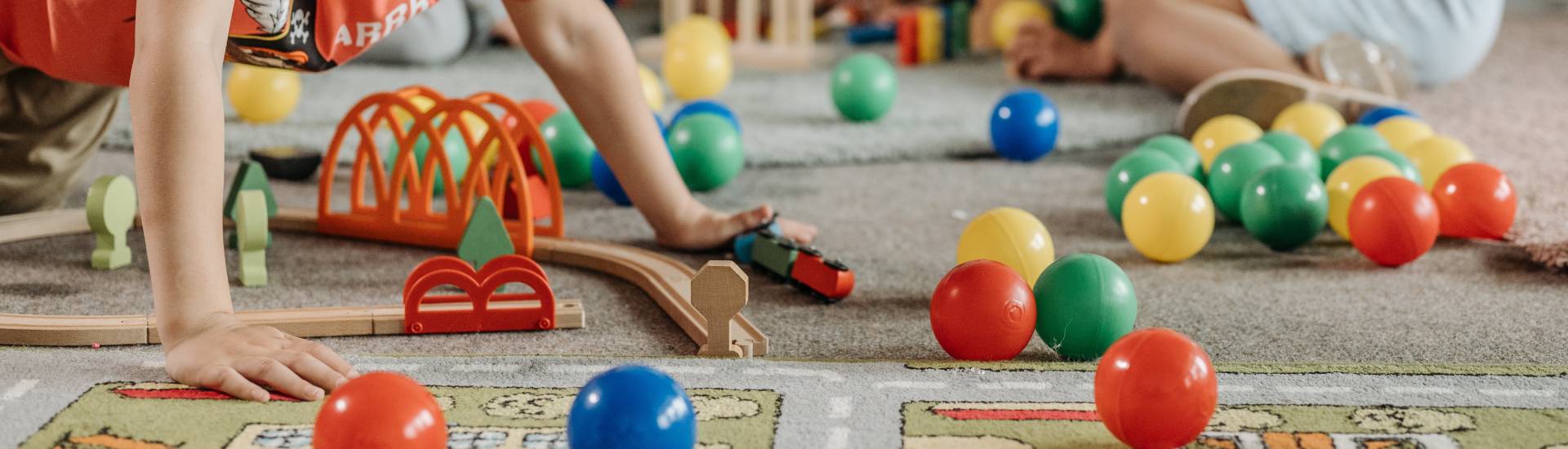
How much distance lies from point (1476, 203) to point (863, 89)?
101 centimetres

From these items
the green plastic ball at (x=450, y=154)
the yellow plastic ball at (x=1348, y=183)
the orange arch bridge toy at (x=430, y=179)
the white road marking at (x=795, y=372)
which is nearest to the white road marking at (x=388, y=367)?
the white road marking at (x=795, y=372)

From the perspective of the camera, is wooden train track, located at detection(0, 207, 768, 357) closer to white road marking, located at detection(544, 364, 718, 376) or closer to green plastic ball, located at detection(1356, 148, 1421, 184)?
white road marking, located at detection(544, 364, 718, 376)

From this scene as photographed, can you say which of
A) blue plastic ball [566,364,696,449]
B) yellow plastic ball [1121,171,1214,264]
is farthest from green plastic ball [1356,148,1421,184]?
blue plastic ball [566,364,696,449]

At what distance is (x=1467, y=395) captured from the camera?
95 centimetres

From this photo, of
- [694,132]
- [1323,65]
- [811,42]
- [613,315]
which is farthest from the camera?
[811,42]

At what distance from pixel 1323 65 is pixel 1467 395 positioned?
4.64 feet

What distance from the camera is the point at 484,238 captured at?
1.29 m

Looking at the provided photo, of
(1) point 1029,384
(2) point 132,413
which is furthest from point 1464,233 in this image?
(2) point 132,413

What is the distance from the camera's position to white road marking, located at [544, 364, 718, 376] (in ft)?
3.26

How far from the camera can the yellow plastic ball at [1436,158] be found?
162cm

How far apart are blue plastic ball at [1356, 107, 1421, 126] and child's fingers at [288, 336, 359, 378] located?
4.96 feet

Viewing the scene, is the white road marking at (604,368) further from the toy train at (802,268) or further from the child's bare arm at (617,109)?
the child's bare arm at (617,109)

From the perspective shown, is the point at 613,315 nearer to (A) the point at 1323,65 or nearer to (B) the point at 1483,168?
(B) the point at 1483,168

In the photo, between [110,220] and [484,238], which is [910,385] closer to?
[484,238]
